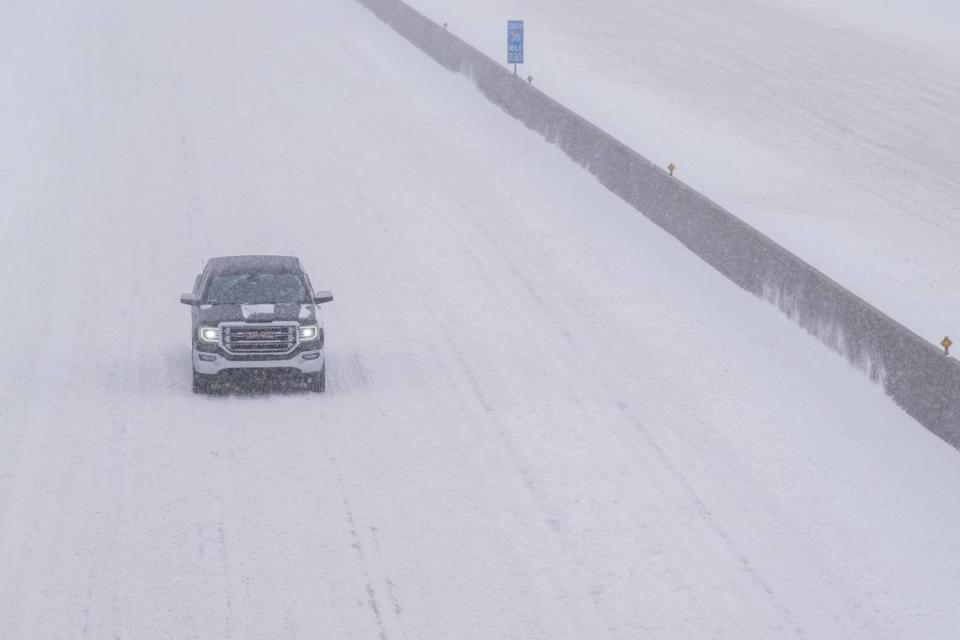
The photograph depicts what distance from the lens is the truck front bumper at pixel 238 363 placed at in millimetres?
18062

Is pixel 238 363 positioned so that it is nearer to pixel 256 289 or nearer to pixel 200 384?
pixel 200 384

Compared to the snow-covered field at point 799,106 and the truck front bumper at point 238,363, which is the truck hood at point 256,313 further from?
the snow-covered field at point 799,106

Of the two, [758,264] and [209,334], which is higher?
[209,334]

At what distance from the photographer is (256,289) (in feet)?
62.6

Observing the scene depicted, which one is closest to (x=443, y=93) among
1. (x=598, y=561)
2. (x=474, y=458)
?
(x=474, y=458)

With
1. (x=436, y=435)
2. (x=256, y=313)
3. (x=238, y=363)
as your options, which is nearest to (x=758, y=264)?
(x=436, y=435)

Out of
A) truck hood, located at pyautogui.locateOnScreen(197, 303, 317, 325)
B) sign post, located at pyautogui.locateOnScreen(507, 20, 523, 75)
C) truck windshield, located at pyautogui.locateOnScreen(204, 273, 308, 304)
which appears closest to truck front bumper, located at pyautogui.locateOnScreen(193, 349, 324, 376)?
truck hood, located at pyautogui.locateOnScreen(197, 303, 317, 325)

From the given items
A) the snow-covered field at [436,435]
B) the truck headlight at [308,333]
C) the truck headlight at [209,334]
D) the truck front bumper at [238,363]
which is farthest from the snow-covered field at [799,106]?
the truck headlight at [209,334]

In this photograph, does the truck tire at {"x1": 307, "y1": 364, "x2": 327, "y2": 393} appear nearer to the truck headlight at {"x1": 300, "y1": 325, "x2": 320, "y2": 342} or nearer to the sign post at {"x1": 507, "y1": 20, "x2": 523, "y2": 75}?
the truck headlight at {"x1": 300, "y1": 325, "x2": 320, "y2": 342}

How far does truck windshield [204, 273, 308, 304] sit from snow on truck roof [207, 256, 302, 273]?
0.13 meters

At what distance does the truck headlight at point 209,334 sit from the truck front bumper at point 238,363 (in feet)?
0.60

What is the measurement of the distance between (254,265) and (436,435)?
4.10 meters

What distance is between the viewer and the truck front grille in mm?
18078

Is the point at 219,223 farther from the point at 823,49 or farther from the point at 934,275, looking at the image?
the point at 823,49
